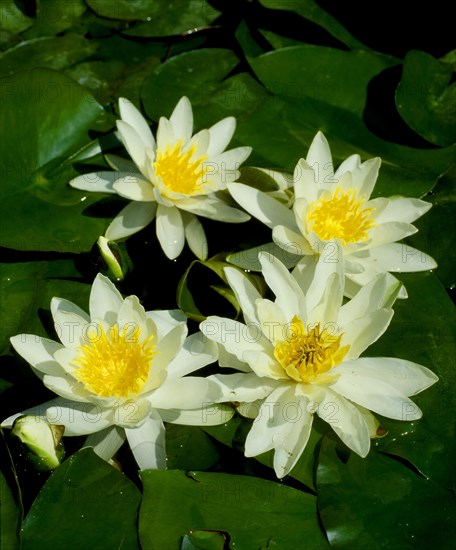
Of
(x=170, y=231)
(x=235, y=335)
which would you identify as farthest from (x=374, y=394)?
(x=170, y=231)

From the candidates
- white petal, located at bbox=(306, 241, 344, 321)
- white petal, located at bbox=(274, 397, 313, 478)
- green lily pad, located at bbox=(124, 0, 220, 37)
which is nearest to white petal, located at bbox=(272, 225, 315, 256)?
white petal, located at bbox=(306, 241, 344, 321)

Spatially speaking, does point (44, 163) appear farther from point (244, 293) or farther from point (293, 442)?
point (293, 442)

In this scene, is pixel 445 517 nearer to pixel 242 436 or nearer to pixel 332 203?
pixel 242 436

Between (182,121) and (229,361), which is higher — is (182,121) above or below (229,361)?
above

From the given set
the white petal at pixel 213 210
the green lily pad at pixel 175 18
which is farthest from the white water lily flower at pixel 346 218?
the green lily pad at pixel 175 18

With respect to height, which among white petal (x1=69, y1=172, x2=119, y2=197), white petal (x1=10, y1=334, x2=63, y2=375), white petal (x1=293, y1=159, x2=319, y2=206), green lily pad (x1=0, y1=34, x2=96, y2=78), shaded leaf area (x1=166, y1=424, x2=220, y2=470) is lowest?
shaded leaf area (x1=166, y1=424, x2=220, y2=470)

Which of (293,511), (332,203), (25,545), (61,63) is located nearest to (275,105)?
(332,203)

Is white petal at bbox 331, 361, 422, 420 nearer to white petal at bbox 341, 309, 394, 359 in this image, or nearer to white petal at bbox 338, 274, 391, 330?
white petal at bbox 341, 309, 394, 359

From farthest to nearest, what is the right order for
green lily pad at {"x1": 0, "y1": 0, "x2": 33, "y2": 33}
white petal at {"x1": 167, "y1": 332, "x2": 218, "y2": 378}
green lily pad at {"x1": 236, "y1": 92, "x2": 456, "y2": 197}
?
green lily pad at {"x1": 0, "y1": 0, "x2": 33, "y2": 33} → green lily pad at {"x1": 236, "y1": 92, "x2": 456, "y2": 197} → white petal at {"x1": 167, "y1": 332, "x2": 218, "y2": 378}
